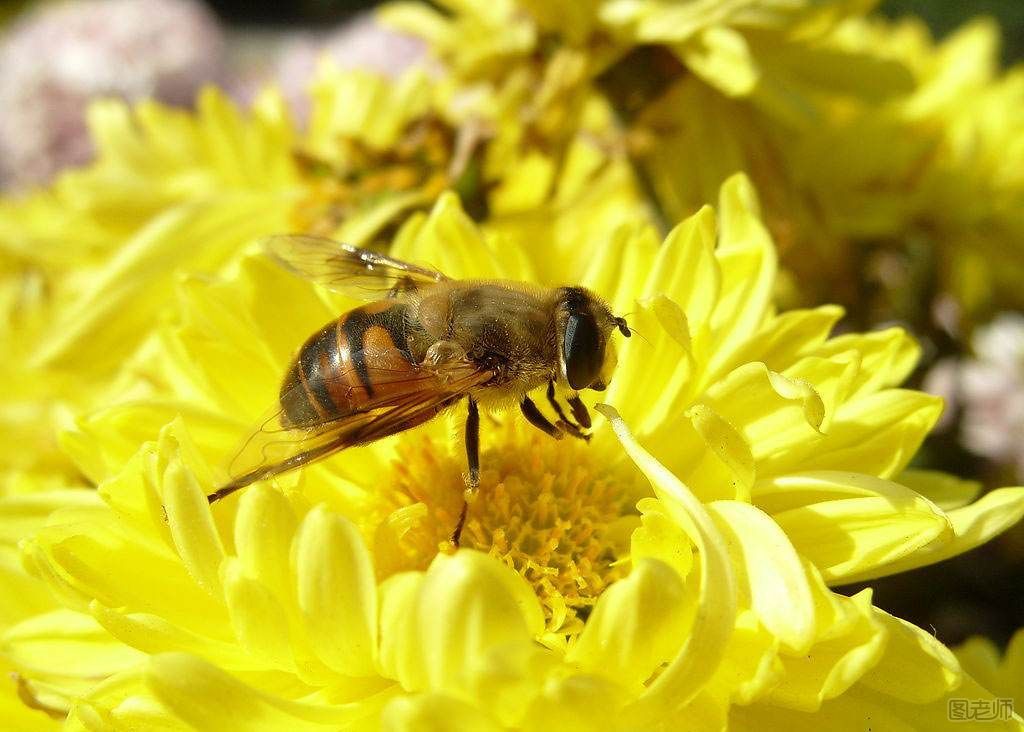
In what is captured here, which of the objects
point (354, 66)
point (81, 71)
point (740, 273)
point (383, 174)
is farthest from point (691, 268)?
point (81, 71)

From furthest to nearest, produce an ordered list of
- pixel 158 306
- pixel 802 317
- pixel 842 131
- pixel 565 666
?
pixel 842 131 < pixel 158 306 < pixel 802 317 < pixel 565 666

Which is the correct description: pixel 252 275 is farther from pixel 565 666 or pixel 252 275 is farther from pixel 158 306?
pixel 565 666

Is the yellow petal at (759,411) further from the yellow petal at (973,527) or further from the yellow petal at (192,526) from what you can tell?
the yellow petal at (192,526)

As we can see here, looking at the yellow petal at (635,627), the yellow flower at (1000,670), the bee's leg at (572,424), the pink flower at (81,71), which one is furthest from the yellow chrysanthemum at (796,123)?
the pink flower at (81,71)

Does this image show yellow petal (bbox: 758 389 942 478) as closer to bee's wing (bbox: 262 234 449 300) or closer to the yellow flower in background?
bee's wing (bbox: 262 234 449 300)

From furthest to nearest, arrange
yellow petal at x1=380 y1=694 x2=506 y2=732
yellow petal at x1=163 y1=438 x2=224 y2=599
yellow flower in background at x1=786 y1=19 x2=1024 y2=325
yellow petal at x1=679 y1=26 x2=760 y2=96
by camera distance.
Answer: yellow flower in background at x1=786 y1=19 x2=1024 y2=325
yellow petal at x1=679 y1=26 x2=760 y2=96
yellow petal at x1=163 y1=438 x2=224 y2=599
yellow petal at x1=380 y1=694 x2=506 y2=732

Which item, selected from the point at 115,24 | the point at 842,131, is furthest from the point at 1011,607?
the point at 115,24

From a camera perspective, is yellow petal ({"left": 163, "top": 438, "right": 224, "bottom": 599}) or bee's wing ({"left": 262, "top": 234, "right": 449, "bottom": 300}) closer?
yellow petal ({"left": 163, "top": 438, "right": 224, "bottom": 599})

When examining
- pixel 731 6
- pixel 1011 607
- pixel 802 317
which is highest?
pixel 731 6

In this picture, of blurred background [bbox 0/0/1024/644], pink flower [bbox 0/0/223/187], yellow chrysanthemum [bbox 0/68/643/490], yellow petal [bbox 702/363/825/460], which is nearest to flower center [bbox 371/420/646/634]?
yellow petal [bbox 702/363/825/460]
